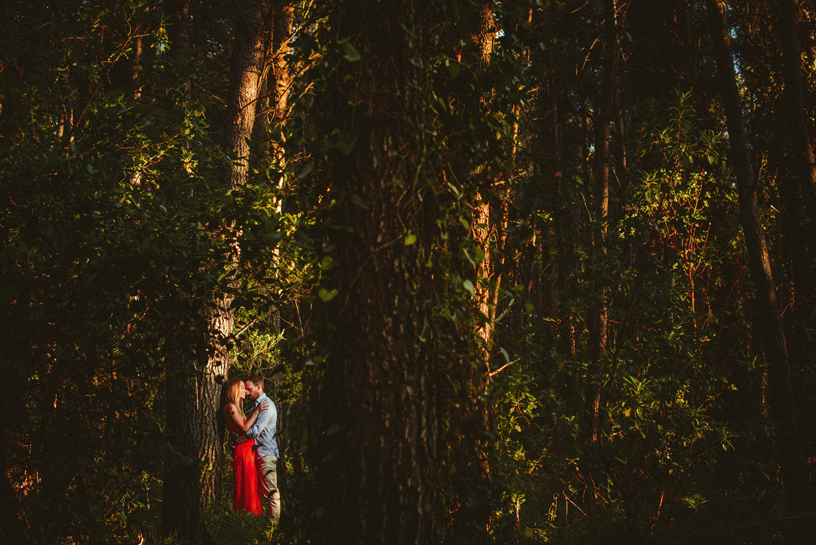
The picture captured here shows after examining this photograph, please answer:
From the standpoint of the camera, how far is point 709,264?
16.5 feet

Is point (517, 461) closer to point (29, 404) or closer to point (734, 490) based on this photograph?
point (734, 490)

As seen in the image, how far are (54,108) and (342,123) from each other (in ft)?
12.3

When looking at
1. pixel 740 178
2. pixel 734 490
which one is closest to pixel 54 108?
pixel 740 178

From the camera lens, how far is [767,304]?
5.79 metres

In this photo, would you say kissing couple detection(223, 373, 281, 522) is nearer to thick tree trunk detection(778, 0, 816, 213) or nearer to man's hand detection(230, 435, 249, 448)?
man's hand detection(230, 435, 249, 448)

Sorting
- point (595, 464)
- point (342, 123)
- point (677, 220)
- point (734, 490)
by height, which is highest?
point (677, 220)

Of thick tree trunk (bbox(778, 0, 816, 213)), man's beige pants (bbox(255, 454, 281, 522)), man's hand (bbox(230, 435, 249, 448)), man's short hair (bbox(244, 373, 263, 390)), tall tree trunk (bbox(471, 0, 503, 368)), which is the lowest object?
man's beige pants (bbox(255, 454, 281, 522))

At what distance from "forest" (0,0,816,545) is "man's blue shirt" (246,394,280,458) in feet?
2.31

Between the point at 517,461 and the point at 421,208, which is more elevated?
the point at 421,208

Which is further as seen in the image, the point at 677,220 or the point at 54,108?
the point at 677,220

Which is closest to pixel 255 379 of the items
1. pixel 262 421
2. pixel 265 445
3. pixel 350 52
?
pixel 262 421

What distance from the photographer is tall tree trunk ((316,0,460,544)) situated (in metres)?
2.02

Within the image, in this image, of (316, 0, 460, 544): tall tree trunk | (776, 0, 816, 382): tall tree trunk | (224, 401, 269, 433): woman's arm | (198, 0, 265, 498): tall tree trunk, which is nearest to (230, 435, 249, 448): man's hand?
(224, 401, 269, 433): woman's arm

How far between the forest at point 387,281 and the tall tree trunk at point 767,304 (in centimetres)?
3
